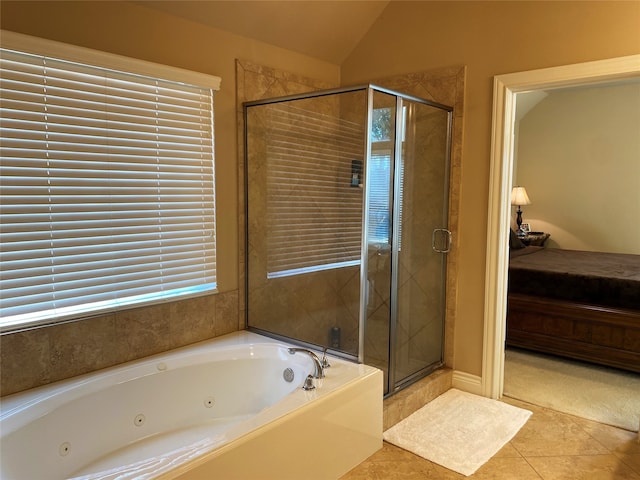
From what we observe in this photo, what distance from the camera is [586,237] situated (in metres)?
6.15

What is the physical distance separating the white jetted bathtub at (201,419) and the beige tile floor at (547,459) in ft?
0.48

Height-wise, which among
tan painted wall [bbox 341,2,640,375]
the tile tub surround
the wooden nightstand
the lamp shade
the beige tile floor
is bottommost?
the beige tile floor

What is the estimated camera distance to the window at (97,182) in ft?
6.90

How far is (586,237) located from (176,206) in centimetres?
546

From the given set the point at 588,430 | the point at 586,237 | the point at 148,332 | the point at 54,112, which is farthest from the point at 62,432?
the point at 586,237

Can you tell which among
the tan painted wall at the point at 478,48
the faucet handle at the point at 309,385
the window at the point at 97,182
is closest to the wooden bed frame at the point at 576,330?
the tan painted wall at the point at 478,48

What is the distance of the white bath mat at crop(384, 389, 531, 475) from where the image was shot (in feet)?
7.97

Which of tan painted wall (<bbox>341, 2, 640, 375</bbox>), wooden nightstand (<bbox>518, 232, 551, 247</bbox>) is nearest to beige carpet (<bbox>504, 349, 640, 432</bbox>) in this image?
tan painted wall (<bbox>341, 2, 640, 375</bbox>)

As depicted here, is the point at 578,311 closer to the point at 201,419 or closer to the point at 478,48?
the point at 478,48

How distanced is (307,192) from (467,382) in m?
1.65

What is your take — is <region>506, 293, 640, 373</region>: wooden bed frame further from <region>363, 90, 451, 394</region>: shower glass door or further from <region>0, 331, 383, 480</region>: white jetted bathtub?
<region>0, 331, 383, 480</region>: white jetted bathtub

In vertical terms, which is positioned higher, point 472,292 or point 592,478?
point 472,292

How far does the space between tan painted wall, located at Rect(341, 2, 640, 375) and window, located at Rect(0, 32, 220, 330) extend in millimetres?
1374

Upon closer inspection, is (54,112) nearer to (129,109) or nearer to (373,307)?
(129,109)
